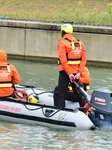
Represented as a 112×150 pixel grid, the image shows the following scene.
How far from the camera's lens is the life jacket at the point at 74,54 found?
1063cm

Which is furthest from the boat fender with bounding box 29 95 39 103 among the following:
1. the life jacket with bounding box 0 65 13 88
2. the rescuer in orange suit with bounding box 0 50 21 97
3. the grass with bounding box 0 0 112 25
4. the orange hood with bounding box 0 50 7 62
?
the grass with bounding box 0 0 112 25

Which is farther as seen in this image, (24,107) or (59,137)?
(24,107)

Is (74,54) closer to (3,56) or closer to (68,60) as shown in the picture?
(68,60)

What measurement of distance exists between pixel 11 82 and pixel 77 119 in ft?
5.43

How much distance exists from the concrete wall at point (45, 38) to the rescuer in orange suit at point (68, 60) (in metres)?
8.73

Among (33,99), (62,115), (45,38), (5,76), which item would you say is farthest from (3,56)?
(45,38)

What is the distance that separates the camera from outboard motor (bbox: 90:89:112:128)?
1015 cm

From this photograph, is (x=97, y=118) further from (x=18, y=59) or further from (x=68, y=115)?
(x=18, y=59)

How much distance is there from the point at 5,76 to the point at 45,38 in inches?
373

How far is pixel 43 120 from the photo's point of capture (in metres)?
10.8

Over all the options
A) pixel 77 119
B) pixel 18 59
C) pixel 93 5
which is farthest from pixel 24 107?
pixel 93 5

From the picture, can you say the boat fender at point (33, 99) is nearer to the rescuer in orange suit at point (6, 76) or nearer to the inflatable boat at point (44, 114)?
the inflatable boat at point (44, 114)

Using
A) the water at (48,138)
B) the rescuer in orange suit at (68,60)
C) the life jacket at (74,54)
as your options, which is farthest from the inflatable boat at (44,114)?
the life jacket at (74,54)

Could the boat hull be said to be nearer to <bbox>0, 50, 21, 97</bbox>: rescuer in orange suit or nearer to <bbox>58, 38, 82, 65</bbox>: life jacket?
<bbox>0, 50, 21, 97</bbox>: rescuer in orange suit
